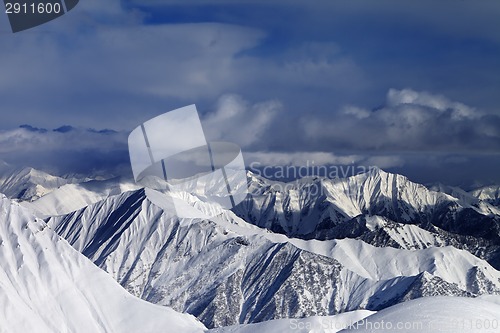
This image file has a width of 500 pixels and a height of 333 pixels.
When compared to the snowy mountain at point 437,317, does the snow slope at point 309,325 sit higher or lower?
lower

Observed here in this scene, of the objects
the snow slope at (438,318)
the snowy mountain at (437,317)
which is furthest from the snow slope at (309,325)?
the snowy mountain at (437,317)

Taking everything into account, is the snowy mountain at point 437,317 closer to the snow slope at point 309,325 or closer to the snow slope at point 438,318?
the snow slope at point 438,318

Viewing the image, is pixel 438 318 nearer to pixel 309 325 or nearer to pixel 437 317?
pixel 437 317

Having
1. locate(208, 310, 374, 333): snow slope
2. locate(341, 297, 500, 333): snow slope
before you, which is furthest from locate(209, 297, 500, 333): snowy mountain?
locate(208, 310, 374, 333): snow slope

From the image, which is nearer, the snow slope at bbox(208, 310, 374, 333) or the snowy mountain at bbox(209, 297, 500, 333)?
the snowy mountain at bbox(209, 297, 500, 333)

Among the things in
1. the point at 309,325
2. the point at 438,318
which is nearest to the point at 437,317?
the point at 438,318

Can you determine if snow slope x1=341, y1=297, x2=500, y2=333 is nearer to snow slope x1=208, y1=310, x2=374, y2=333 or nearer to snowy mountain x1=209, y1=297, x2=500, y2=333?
snowy mountain x1=209, y1=297, x2=500, y2=333

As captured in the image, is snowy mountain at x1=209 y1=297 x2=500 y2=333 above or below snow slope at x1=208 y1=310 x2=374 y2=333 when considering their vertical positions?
above

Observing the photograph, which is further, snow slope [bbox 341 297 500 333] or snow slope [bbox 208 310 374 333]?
snow slope [bbox 208 310 374 333]

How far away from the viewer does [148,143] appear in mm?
106812

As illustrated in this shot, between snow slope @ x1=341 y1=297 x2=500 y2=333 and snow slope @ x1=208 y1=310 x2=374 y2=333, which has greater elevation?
snow slope @ x1=341 y1=297 x2=500 y2=333

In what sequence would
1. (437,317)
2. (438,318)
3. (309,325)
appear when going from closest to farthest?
(438,318)
(437,317)
(309,325)

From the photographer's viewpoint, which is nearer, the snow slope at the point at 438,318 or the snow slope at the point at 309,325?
the snow slope at the point at 438,318

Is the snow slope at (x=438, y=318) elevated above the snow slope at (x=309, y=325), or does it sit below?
above
